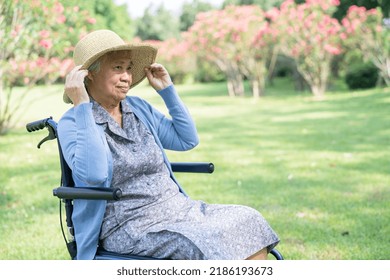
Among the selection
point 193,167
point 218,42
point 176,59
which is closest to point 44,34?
point 193,167

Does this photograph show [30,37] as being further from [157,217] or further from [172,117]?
[157,217]

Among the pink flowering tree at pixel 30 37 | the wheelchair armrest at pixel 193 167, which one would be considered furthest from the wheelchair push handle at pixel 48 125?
the pink flowering tree at pixel 30 37

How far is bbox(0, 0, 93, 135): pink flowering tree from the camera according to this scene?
342 inches

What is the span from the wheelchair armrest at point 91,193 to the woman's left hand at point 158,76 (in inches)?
30.8

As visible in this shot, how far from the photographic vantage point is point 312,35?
17859 millimetres

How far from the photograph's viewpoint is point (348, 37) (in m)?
18.3

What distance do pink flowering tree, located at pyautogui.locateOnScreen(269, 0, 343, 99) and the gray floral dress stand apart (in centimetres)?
1543

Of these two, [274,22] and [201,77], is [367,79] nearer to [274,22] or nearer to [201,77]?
A: [274,22]

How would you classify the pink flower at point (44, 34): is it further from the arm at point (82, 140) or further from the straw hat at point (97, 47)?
the arm at point (82, 140)

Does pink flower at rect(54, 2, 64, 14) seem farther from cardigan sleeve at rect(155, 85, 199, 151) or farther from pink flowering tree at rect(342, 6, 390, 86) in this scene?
pink flowering tree at rect(342, 6, 390, 86)

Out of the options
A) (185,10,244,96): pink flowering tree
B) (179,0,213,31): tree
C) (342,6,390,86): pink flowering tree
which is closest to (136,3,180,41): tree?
(179,0,213,31): tree

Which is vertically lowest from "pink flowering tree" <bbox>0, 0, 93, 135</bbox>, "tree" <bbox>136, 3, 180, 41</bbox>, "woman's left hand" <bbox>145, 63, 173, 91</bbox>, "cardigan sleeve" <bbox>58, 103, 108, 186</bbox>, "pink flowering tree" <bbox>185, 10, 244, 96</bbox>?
"tree" <bbox>136, 3, 180, 41</bbox>
